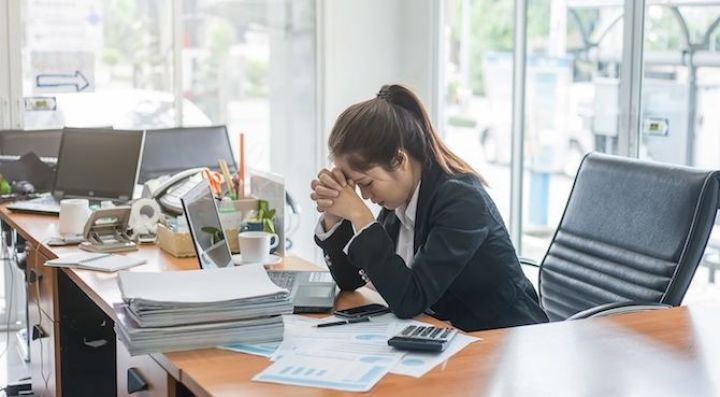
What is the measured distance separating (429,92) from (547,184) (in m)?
0.82

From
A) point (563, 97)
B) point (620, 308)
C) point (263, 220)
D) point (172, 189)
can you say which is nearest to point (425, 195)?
point (620, 308)

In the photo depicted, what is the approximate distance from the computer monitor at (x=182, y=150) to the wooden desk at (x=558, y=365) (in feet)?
6.13

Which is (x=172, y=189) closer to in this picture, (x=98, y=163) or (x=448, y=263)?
(x=98, y=163)

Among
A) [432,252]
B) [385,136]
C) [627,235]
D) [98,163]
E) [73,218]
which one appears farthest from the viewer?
[98,163]

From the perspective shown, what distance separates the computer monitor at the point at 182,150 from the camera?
4.04 m

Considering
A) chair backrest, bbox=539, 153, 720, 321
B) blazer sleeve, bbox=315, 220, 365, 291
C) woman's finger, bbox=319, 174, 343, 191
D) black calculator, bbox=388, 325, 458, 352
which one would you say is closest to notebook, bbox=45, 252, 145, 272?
blazer sleeve, bbox=315, 220, 365, 291

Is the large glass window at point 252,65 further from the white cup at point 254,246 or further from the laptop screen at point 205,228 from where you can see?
the laptop screen at point 205,228

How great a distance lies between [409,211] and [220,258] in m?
0.51

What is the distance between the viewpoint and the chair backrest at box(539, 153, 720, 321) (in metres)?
2.38

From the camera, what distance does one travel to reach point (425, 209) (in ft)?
7.56

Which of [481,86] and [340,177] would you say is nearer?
[340,177]

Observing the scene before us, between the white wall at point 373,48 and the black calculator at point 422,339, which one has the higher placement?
the white wall at point 373,48

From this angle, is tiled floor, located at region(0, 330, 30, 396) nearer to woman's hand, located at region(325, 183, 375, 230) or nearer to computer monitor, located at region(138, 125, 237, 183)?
computer monitor, located at region(138, 125, 237, 183)

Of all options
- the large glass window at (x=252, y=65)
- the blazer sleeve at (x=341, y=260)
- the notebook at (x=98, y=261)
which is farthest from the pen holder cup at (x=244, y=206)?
the large glass window at (x=252, y=65)
